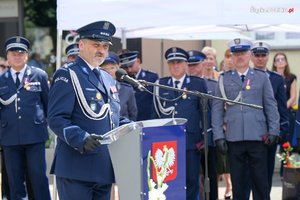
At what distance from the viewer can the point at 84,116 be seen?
17.8 ft

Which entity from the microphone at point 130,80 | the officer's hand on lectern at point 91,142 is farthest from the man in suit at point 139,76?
the officer's hand on lectern at point 91,142

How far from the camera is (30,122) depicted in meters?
8.36

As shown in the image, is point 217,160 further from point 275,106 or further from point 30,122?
point 30,122

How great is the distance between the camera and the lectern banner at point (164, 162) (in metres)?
5.33

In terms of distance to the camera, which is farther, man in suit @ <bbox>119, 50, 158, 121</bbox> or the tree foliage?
the tree foliage

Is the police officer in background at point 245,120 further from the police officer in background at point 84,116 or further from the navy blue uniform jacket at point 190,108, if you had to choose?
the police officer in background at point 84,116

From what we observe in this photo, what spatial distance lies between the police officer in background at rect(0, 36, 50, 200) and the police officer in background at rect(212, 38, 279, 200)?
197cm

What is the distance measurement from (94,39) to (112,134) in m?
0.82

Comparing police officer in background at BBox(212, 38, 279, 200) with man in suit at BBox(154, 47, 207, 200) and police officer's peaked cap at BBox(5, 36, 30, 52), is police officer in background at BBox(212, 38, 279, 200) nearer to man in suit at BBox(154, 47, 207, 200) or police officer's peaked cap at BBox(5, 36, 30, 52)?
man in suit at BBox(154, 47, 207, 200)

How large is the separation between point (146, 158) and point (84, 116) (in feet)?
1.81

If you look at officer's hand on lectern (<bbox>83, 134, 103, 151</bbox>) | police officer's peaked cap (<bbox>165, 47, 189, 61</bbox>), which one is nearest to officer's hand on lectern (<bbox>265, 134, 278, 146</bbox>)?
police officer's peaked cap (<bbox>165, 47, 189, 61</bbox>)

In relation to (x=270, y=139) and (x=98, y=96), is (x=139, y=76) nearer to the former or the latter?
(x=270, y=139)

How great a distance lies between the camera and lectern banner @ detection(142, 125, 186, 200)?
533 centimetres

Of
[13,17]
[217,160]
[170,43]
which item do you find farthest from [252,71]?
[13,17]
